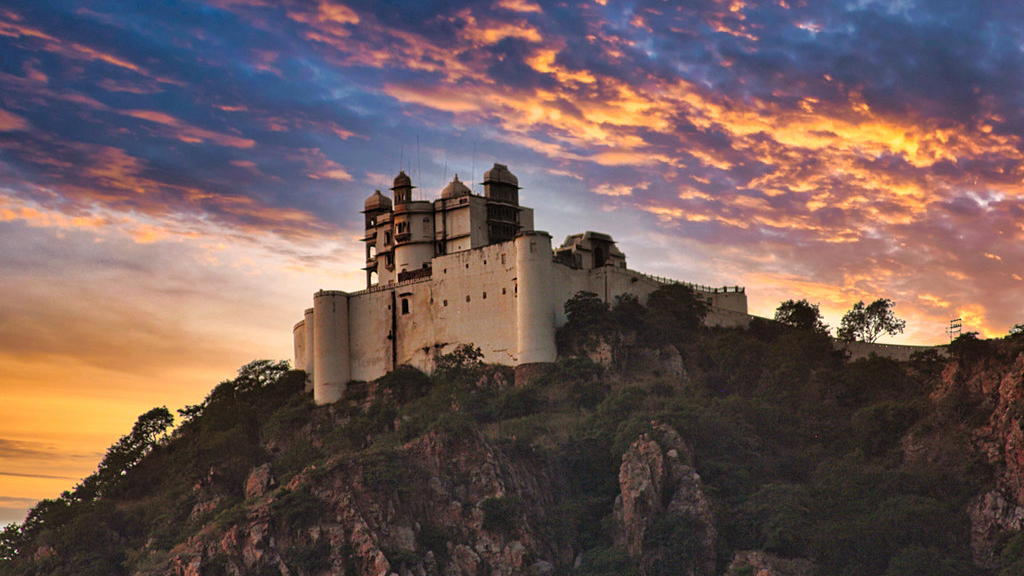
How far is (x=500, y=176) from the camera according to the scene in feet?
420

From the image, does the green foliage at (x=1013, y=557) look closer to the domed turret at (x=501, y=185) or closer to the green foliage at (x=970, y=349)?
the green foliage at (x=970, y=349)

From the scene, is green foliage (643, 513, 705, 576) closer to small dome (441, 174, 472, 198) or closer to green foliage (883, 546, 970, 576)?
green foliage (883, 546, 970, 576)

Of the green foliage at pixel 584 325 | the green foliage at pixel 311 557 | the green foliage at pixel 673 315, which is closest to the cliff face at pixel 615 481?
the green foliage at pixel 311 557

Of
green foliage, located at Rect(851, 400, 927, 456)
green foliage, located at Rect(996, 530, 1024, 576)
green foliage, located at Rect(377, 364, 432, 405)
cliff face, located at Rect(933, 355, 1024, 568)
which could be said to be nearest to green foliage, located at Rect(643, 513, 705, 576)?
green foliage, located at Rect(851, 400, 927, 456)

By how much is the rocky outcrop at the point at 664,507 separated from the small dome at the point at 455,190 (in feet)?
114

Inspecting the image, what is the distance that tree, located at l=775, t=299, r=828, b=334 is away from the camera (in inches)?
5123

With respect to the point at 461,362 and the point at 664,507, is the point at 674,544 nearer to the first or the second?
the point at 664,507

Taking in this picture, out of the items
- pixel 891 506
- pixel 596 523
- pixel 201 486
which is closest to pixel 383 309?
pixel 201 486

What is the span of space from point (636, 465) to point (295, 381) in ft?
133

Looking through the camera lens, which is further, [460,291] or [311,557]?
[460,291]

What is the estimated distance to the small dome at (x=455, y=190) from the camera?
5049 inches

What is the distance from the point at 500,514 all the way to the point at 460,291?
27.1 meters

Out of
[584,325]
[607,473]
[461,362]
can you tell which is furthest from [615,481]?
[461,362]

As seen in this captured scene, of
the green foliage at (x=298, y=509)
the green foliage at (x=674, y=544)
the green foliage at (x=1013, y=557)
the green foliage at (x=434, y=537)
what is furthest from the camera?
the green foliage at (x=298, y=509)
